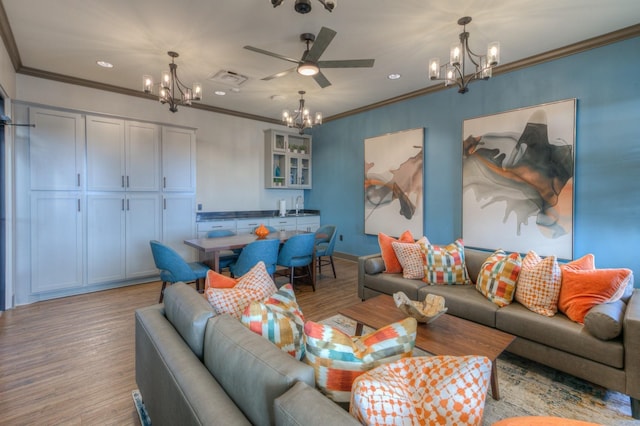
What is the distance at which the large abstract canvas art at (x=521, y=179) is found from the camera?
3.27 metres

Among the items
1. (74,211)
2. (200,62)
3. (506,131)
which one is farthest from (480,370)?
(74,211)

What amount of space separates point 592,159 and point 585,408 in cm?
246

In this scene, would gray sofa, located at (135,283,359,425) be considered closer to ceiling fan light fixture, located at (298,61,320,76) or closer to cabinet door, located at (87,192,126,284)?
ceiling fan light fixture, located at (298,61,320,76)

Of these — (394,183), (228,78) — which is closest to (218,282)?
(228,78)

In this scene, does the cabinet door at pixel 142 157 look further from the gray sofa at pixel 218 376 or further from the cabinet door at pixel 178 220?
the gray sofa at pixel 218 376

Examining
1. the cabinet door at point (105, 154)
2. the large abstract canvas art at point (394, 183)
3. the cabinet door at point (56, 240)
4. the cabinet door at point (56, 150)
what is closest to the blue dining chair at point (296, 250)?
the large abstract canvas art at point (394, 183)

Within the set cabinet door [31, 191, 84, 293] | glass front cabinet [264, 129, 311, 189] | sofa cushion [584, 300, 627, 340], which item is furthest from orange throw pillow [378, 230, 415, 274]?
cabinet door [31, 191, 84, 293]

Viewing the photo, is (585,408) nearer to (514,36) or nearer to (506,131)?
(506,131)

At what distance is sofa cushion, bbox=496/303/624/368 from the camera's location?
1.88m

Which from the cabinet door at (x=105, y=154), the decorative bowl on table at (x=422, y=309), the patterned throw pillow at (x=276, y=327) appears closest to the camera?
the patterned throw pillow at (x=276, y=327)

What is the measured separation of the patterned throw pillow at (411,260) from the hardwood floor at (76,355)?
0.84m

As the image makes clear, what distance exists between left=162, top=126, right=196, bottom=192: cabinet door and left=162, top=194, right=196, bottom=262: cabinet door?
162 millimetres

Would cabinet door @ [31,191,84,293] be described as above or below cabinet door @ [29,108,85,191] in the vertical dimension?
below

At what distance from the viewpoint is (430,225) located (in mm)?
4562
